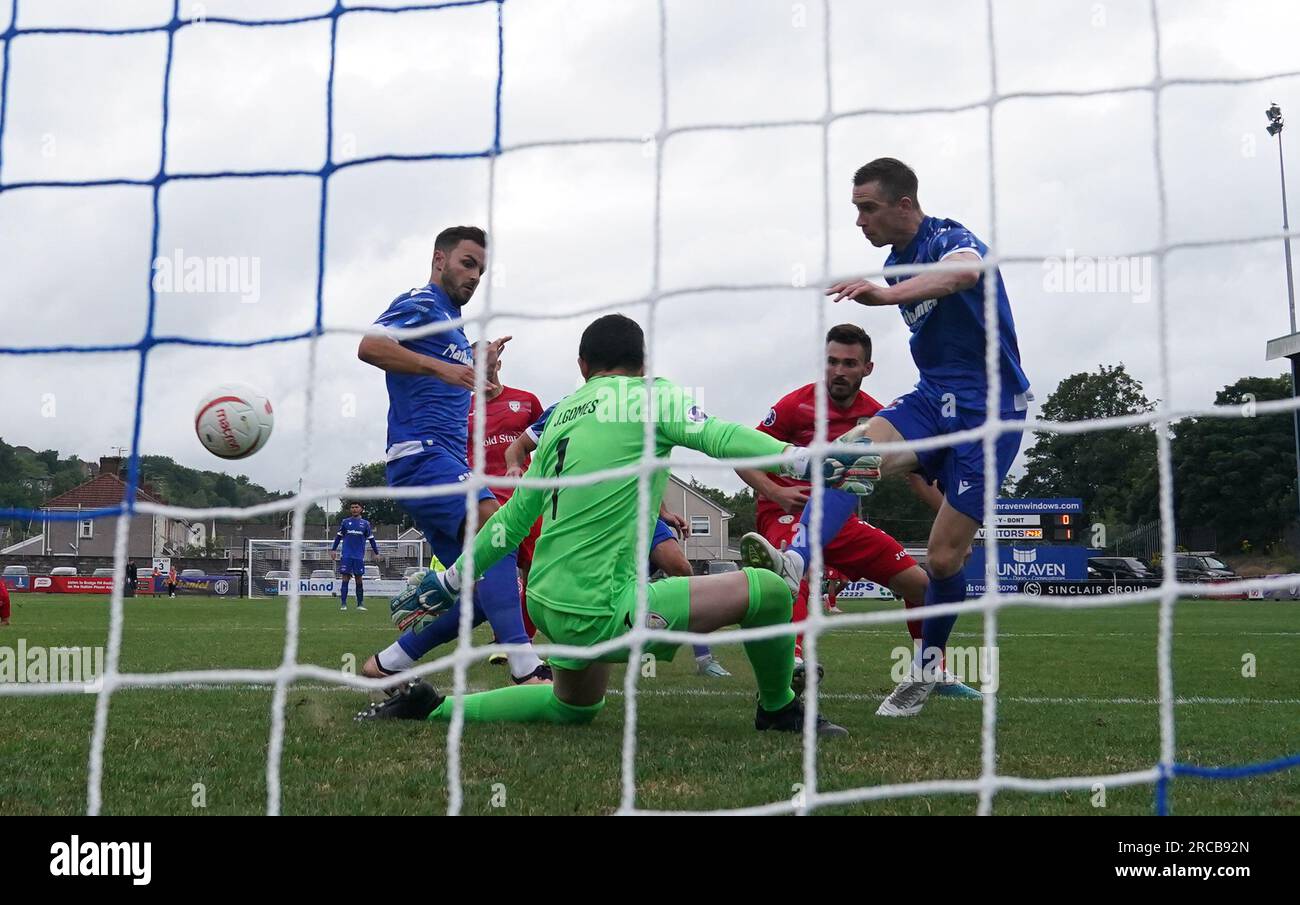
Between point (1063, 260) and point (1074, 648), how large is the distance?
24.3 ft

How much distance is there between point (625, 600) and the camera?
12.0 feet

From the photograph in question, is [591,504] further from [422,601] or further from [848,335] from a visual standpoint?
[848,335]

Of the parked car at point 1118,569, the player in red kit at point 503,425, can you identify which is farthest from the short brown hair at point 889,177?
the parked car at point 1118,569

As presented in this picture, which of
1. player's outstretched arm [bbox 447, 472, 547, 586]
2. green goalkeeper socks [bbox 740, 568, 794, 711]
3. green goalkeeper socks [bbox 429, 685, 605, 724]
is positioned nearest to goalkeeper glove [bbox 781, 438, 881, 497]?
green goalkeeper socks [bbox 740, 568, 794, 711]

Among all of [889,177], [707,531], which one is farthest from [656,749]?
Result: [707,531]

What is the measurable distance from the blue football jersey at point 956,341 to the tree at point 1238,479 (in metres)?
37.1

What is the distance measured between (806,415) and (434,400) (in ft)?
6.70

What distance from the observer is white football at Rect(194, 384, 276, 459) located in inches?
170

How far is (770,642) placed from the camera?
13.0ft

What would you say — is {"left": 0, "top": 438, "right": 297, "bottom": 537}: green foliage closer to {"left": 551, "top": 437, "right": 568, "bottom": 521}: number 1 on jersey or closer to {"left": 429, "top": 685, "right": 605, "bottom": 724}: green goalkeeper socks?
{"left": 551, "top": 437, "right": 568, "bottom": 521}: number 1 on jersey

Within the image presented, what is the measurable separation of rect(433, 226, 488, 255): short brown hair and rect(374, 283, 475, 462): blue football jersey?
0.64 ft

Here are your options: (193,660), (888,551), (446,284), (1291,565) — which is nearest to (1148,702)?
(888,551)

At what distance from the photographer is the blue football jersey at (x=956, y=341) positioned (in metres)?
4.53
